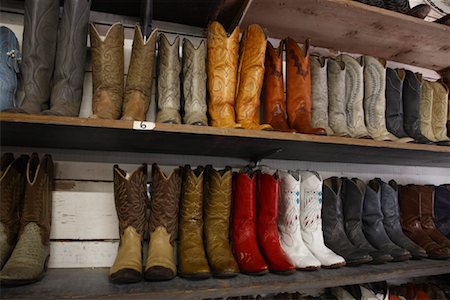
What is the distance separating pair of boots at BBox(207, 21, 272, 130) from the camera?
138 centimetres

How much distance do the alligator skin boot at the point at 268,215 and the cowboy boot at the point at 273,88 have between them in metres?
0.28

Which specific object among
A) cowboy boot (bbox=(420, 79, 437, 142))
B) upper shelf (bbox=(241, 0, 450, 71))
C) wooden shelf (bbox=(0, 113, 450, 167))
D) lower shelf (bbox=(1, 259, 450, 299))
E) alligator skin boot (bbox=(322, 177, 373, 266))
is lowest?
lower shelf (bbox=(1, 259, 450, 299))

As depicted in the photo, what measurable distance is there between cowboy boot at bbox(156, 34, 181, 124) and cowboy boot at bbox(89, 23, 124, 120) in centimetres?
17

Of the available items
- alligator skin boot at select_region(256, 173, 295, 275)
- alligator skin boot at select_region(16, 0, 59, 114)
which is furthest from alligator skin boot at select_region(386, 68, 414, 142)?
alligator skin boot at select_region(16, 0, 59, 114)

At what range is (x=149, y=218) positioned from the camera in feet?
4.52

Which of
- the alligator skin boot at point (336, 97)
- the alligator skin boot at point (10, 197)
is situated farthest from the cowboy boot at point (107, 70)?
the alligator skin boot at point (336, 97)

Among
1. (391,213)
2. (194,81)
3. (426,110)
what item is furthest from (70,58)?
(426,110)

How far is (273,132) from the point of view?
1.27 meters

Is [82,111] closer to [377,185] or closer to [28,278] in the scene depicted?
[28,278]

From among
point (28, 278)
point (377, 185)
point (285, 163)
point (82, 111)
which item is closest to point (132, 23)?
point (82, 111)

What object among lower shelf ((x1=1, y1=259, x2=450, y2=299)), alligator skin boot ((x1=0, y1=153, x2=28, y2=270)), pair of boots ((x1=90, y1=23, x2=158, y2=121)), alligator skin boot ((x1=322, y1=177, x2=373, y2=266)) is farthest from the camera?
alligator skin boot ((x1=322, y1=177, x2=373, y2=266))

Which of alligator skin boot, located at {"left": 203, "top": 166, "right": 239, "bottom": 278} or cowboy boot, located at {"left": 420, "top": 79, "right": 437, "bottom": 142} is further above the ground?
cowboy boot, located at {"left": 420, "top": 79, "right": 437, "bottom": 142}

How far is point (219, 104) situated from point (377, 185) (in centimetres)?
97

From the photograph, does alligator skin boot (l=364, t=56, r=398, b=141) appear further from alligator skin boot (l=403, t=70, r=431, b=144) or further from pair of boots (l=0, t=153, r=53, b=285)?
pair of boots (l=0, t=153, r=53, b=285)
